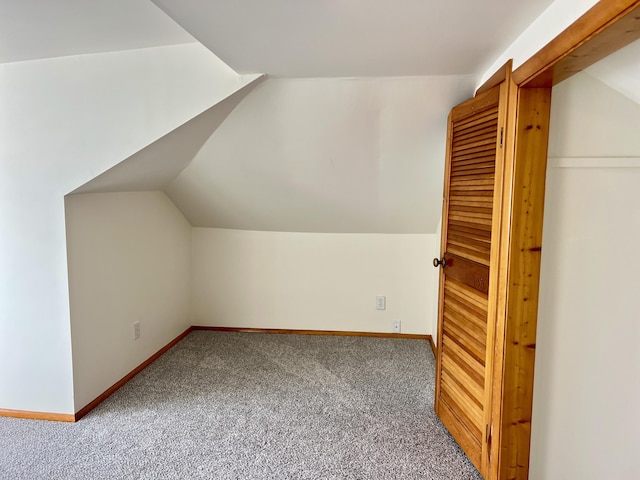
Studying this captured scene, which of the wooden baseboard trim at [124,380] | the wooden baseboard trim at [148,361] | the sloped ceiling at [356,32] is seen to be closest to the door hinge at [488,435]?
the wooden baseboard trim at [148,361]

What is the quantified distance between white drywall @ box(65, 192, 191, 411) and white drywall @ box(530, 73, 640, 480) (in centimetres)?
230

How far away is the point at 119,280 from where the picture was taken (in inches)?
98.0

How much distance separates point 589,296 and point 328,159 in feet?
5.20

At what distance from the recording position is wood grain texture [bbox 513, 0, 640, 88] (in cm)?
92

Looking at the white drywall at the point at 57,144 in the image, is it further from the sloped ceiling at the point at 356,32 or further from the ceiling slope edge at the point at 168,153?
the sloped ceiling at the point at 356,32

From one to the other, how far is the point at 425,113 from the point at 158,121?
4.71 ft

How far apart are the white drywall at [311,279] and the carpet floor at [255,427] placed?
473 mm

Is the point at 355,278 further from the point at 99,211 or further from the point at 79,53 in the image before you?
the point at 79,53

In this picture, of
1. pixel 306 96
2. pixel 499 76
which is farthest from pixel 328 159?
pixel 499 76

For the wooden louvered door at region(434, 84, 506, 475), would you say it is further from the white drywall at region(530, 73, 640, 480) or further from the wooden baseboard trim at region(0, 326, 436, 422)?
the wooden baseboard trim at region(0, 326, 436, 422)

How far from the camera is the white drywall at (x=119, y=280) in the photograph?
84.7 inches

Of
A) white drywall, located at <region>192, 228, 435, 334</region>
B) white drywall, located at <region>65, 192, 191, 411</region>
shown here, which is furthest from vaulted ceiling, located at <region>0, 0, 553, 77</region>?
white drywall, located at <region>192, 228, 435, 334</region>

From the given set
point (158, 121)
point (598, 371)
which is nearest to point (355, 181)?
point (158, 121)

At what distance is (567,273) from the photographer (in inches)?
59.2
